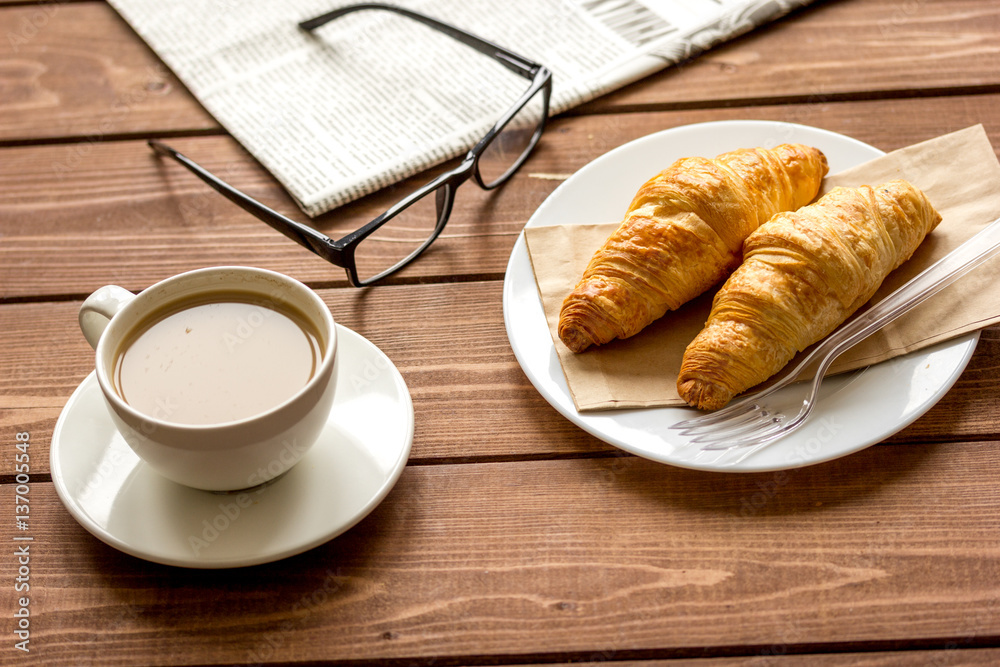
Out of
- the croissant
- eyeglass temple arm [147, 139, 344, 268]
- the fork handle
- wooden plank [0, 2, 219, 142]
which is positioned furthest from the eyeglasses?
the fork handle

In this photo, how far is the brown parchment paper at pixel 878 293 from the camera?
2.61ft

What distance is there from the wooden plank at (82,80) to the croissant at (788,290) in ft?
2.57

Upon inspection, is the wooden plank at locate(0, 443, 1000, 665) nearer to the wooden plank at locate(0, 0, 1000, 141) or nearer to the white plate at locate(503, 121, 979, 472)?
the white plate at locate(503, 121, 979, 472)

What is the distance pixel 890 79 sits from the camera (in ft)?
3.83

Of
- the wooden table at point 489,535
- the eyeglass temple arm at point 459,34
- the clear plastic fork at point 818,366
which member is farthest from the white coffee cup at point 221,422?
the eyeglass temple arm at point 459,34

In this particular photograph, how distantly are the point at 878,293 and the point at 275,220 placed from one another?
26.1 inches

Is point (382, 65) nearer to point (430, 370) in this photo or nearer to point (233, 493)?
point (430, 370)

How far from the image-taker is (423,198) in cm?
104

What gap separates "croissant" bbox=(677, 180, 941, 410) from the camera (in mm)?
766

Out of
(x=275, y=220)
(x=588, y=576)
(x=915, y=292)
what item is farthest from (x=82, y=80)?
(x=915, y=292)

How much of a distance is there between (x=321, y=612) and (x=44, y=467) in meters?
0.33

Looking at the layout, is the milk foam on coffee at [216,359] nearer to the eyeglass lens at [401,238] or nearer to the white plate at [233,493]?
the white plate at [233,493]

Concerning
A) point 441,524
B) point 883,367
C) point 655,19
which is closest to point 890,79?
point 655,19

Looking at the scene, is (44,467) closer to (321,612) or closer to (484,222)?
(321,612)
